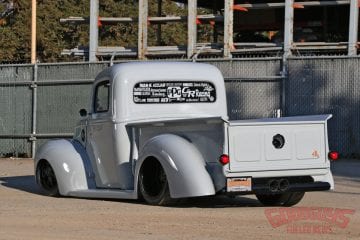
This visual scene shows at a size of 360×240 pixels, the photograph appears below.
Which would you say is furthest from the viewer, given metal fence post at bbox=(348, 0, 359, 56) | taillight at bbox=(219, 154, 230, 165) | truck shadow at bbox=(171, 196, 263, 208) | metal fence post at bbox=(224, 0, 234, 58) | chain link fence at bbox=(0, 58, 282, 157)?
metal fence post at bbox=(224, 0, 234, 58)

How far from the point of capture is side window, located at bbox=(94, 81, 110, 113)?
1280cm

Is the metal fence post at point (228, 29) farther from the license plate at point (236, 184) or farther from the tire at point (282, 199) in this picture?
the license plate at point (236, 184)

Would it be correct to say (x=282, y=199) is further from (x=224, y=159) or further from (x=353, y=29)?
(x=353, y=29)

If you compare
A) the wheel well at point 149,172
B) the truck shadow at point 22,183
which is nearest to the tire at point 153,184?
the wheel well at point 149,172

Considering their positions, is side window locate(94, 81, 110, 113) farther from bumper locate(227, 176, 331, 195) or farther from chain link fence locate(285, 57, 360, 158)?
chain link fence locate(285, 57, 360, 158)

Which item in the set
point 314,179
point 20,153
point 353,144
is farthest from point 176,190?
point 20,153

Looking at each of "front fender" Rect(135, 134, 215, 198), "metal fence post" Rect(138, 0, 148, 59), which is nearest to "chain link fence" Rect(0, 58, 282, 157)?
"metal fence post" Rect(138, 0, 148, 59)

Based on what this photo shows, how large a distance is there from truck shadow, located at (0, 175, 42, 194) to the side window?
183 centimetres

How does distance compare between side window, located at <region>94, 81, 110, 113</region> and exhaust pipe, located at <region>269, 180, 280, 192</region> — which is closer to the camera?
exhaust pipe, located at <region>269, 180, 280, 192</region>

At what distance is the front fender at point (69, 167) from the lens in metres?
12.8

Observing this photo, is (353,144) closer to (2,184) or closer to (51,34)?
(2,184)

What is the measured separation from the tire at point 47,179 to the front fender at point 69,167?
9.2 inches

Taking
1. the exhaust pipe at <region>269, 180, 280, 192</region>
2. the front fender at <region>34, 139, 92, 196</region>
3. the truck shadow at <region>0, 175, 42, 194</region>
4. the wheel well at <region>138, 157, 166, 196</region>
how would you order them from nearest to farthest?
the exhaust pipe at <region>269, 180, 280, 192</region> < the wheel well at <region>138, 157, 166, 196</region> < the front fender at <region>34, 139, 92, 196</region> < the truck shadow at <region>0, 175, 42, 194</region>

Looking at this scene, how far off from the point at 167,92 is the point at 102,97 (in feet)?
3.27
